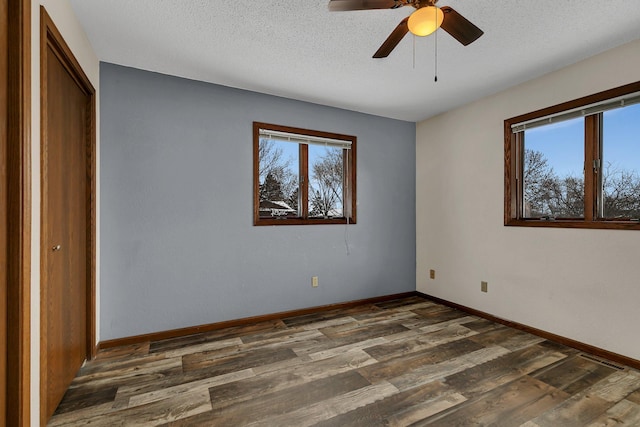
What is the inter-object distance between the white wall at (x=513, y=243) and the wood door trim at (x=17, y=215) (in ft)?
11.8

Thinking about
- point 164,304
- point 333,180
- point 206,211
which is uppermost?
point 333,180

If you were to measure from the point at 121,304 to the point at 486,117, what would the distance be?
3.98 meters

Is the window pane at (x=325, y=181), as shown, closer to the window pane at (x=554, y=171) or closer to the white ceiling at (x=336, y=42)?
the white ceiling at (x=336, y=42)

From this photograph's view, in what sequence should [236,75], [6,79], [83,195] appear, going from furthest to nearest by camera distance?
[236,75] → [83,195] → [6,79]

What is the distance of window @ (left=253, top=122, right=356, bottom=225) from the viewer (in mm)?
3238

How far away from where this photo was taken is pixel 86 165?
229 cm

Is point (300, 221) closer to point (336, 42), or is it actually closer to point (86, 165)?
point (336, 42)

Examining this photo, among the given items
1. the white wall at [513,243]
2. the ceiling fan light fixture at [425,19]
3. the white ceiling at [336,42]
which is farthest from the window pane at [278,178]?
the ceiling fan light fixture at [425,19]

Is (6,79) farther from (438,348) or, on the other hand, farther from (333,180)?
(438,348)

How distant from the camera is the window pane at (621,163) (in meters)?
2.30

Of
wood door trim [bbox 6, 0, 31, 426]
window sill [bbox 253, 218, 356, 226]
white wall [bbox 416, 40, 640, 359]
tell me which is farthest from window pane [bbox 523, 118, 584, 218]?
wood door trim [bbox 6, 0, 31, 426]

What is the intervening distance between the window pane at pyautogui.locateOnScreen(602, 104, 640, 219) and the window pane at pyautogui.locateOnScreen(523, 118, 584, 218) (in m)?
0.16

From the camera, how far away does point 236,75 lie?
277 cm

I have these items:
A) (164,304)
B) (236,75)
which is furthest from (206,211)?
(236,75)
